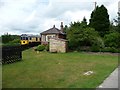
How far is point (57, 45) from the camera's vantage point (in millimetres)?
39781

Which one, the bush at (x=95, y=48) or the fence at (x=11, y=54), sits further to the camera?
the bush at (x=95, y=48)

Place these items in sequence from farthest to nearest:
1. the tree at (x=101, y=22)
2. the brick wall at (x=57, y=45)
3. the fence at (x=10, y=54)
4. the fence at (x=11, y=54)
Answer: the tree at (x=101, y=22), the brick wall at (x=57, y=45), the fence at (x=11, y=54), the fence at (x=10, y=54)

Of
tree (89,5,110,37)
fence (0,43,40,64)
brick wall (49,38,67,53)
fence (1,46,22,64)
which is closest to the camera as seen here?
fence (0,43,40,64)

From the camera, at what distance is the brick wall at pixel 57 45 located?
128 ft

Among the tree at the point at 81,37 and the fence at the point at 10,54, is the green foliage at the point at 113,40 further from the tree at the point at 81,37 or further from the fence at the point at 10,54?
the fence at the point at 10,54

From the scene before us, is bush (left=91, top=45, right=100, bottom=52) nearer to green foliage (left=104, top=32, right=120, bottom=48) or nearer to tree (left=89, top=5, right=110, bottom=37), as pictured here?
green foliage (left=104, top=32, right=120, bottom=48)

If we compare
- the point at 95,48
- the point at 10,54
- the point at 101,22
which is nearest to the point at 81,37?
the point at 95,48

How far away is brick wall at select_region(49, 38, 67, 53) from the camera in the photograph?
39.1m

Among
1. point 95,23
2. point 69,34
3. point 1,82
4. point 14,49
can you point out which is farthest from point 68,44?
point 1,82

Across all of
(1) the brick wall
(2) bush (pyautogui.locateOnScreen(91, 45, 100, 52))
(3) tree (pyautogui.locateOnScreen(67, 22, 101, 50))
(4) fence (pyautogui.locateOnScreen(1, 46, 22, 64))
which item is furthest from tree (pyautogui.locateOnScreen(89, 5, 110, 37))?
(4) fence (pyautogui.locateOnScreen(1, 46, 22, 64))

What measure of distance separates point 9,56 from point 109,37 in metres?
21.3

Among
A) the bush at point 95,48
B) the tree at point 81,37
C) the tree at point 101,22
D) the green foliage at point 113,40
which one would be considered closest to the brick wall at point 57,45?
the tree at point 81,37

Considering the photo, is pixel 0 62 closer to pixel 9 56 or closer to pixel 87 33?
pixel 9 56

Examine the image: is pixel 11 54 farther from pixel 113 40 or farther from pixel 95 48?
pixel 113 40
